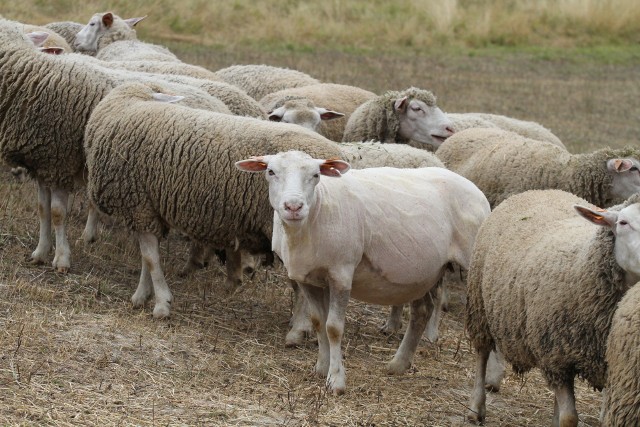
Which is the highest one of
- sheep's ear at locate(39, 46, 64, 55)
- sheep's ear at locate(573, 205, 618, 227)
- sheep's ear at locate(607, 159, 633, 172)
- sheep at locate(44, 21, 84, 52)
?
sheep's ear at locate(573, 205, 618, 227)

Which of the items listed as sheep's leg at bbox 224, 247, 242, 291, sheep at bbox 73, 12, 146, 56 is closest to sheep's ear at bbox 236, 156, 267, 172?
sheep's leg at bbox 224, 247, 242, 291

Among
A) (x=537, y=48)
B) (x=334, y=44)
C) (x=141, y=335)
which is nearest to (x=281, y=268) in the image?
(x=141, y=335)

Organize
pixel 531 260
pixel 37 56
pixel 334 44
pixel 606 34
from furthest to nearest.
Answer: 1. pixel 606 34
2. pixel 334 44
3. pixel 37 56
4. pixel 531 260

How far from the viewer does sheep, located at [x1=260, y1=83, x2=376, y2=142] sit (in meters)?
9.62

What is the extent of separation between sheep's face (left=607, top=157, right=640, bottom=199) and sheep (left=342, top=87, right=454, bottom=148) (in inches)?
76.7

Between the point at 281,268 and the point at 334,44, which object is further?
the point at 334,44

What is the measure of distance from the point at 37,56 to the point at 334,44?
1629 cm

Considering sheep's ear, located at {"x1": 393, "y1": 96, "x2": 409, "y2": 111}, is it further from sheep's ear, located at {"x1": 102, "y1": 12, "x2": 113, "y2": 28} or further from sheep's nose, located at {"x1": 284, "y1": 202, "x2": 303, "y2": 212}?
sheep's nose, located at {"x1": 284, "y1": 202, "x2": 303, "y2": 212}

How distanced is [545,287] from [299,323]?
2.36 meters

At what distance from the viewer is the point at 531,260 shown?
223 inches

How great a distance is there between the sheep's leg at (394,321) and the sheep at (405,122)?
2688 millimetres

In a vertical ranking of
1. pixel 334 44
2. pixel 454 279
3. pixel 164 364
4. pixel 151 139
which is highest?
pixel 151 139

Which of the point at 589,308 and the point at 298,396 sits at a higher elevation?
the point at 589,308

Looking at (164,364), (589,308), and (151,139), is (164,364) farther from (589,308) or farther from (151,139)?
(589,308)
